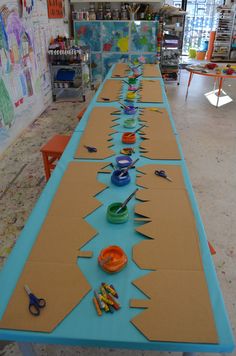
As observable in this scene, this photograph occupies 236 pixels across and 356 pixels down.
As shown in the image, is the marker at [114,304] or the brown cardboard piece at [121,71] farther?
the brown cardboard piece at [121,71]

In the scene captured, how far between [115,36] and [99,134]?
4.76 metres

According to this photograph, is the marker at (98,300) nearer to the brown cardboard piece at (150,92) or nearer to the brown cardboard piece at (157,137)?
the brown cardboard piece at (157,137)

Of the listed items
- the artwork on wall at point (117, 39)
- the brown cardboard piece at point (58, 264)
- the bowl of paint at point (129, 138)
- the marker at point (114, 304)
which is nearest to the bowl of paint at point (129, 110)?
the bowl of paint at point (129, 138)

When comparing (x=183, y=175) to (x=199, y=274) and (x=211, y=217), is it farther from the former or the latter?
(x=211, y=217)

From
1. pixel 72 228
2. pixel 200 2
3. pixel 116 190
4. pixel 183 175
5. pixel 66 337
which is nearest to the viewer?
pixel 66 337

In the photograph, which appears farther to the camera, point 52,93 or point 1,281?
point 52,93

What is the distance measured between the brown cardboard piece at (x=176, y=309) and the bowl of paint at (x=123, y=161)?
0.76m

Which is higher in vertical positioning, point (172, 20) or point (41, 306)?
point (172, 20)

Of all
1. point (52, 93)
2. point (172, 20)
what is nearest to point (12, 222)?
point (52, 93)

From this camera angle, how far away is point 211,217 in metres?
2.41

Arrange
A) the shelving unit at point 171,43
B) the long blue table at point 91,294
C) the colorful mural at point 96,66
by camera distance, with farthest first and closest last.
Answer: the colorful mural at point 96,66 < the shelving unit at point 171,43 < the long blue table at point 91,294

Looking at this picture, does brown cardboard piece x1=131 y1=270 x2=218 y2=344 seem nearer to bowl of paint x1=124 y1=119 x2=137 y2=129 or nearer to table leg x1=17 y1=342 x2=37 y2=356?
table leg x1=17 y1=342 x2=37 y2=356

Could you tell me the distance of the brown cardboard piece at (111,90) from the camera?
2.88m

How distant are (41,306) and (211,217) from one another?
181 centimetres
